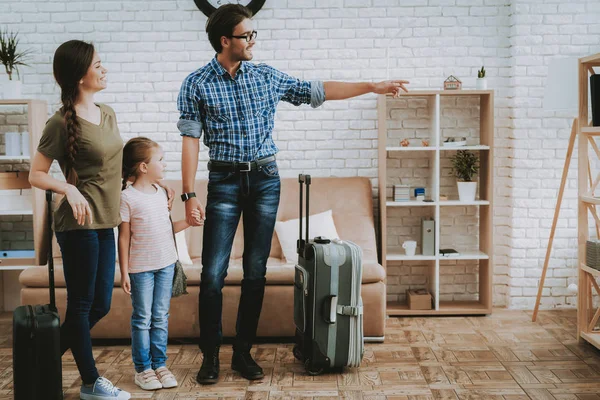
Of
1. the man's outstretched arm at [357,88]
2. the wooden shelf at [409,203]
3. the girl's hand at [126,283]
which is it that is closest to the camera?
the girl's hand at [126,283]

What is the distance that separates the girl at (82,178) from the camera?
2779 millimetres

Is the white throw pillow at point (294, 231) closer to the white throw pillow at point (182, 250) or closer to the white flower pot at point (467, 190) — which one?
the white throw pillow at point (182, 250)

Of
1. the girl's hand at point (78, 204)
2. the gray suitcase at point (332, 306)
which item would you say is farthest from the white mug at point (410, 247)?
the girl's hand at point (78, 204)

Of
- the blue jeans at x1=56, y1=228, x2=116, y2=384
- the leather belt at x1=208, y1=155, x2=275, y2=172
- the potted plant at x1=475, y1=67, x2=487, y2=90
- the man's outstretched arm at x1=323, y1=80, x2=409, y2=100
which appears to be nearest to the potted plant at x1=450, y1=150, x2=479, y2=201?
the potted plant at x1=475, y1=67, x2=487, y2=90

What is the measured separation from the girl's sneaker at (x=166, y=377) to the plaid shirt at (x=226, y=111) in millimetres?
1042

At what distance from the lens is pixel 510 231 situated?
4922mm

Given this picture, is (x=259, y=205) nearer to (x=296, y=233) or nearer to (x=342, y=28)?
(x=296, y=233)

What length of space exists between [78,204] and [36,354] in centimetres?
59

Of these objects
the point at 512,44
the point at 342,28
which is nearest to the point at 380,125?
the point at 342,28

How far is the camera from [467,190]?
475cm

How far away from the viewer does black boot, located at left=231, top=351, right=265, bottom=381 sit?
11.1 feet

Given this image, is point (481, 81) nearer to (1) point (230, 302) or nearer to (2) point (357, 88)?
(2) point (357, 88)

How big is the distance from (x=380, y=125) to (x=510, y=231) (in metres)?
1.20

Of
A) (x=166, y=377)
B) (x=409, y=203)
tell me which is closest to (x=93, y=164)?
(x=166, y=377)
